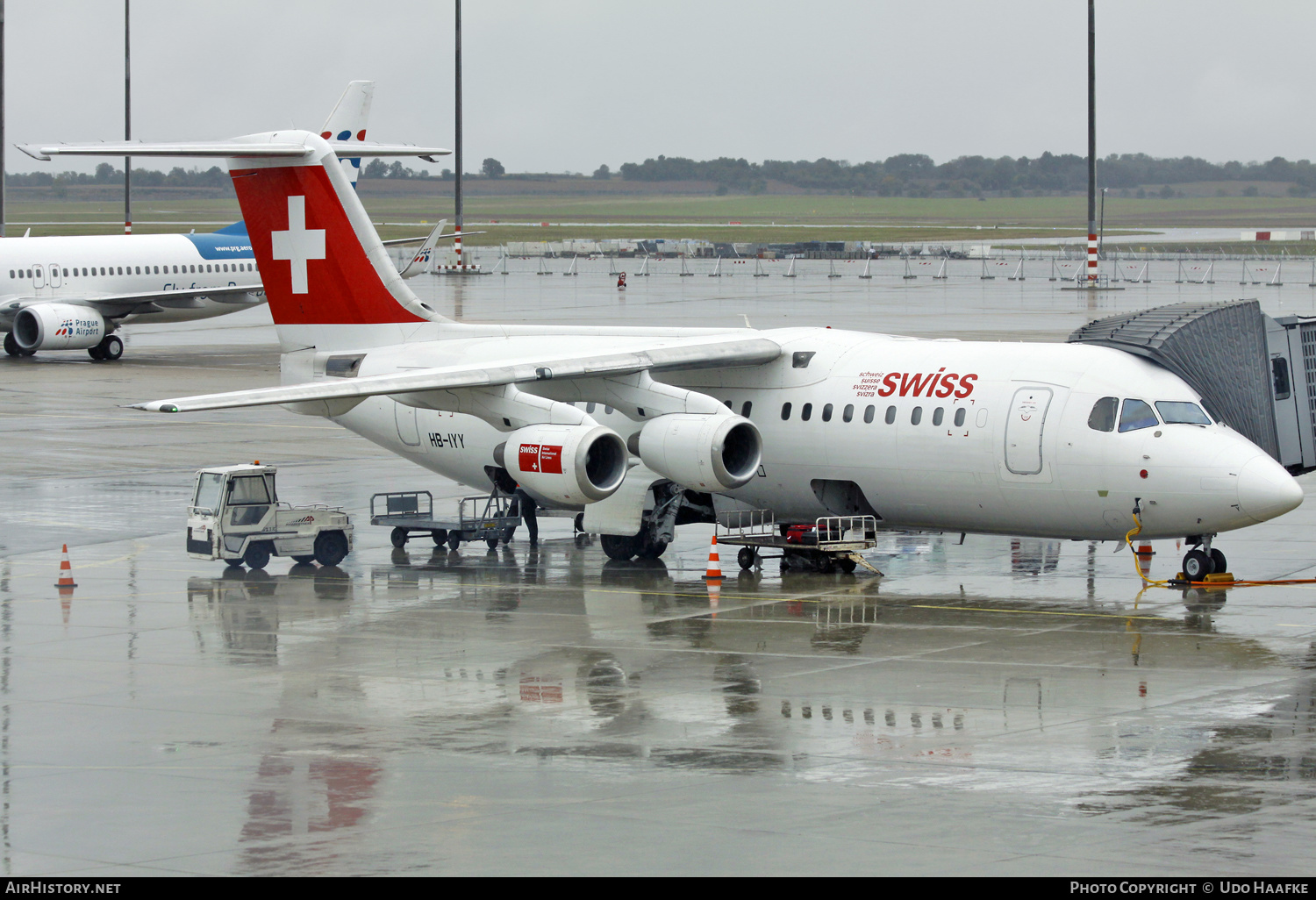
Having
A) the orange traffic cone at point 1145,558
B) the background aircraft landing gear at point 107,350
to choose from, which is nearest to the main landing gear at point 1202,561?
the orange traffic cone at point 1145,558

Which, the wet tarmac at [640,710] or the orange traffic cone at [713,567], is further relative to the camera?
the orange traffic cone at [713,567]

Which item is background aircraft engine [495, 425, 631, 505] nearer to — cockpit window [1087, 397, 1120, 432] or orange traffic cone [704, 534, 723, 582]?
orange traffic cone [704, 534, 723, 582]

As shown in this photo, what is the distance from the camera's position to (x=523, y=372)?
2462cm

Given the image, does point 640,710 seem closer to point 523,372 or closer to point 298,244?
point 523,372

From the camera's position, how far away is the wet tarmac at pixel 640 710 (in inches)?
489

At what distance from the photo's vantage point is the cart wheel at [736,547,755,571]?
1021 inches

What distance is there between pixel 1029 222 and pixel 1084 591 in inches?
6960

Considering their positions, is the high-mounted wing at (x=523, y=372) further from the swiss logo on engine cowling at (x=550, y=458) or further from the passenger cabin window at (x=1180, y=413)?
the passenger cabin window at (x=1180, y=413)

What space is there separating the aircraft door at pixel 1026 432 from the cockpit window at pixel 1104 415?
608 millimetres

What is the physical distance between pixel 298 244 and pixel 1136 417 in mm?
14180

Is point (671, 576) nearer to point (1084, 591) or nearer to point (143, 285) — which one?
point (1084, 591)

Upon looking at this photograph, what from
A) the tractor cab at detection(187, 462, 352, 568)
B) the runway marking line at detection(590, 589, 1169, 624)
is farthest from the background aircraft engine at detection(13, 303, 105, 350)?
the runway marking line at detection(590, 589, 1169, 624)
